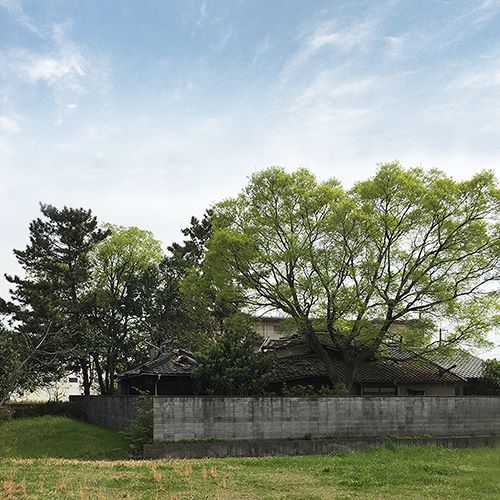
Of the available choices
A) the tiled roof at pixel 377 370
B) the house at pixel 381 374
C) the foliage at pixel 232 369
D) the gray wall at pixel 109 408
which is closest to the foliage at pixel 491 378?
the house at pixel 381 374

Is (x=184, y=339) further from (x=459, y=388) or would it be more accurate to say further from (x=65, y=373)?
(x=459, y=388)

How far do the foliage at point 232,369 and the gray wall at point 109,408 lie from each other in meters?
2.76

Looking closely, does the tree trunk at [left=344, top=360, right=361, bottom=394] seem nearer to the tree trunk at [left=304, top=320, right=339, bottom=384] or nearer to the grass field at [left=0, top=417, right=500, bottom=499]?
the tree trunk at [left=304, top=320, right=339, bottom=384]

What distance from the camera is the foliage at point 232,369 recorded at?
74.4 ft

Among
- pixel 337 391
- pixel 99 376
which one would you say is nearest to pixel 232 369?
pixel 337 391

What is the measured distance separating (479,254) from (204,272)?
38.4 feet

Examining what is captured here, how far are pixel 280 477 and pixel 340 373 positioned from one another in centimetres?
1434

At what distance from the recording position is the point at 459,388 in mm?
29797

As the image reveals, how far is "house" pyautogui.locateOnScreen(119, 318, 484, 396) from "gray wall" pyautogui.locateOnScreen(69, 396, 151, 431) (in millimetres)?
1844

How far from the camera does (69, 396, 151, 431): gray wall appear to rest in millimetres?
22955

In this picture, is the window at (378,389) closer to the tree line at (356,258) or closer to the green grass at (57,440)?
the tree line at (356,258)

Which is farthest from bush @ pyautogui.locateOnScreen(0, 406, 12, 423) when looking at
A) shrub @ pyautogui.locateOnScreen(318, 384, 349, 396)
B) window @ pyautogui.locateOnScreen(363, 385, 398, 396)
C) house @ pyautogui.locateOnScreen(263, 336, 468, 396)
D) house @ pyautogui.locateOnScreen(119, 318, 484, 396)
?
window @ pyautogui.locateOnScreen(363, 385, 398, 396)

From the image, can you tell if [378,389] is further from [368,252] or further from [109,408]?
[109,408]

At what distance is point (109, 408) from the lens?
2683 cm
